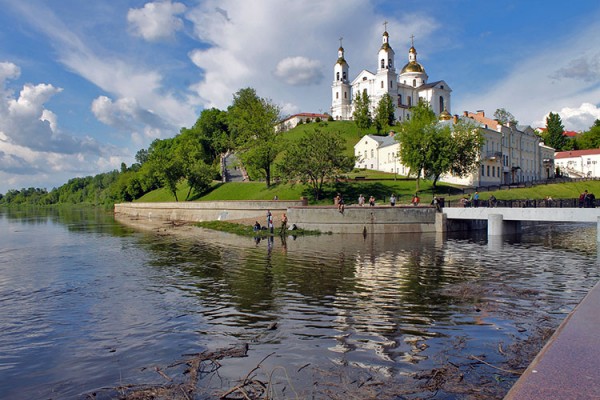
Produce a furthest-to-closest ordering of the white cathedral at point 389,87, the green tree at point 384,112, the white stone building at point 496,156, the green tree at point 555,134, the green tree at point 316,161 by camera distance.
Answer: the green tree at point 555,134
the white cathedral at point 389,87
the green tree at point 384,112
the white stone building at point 496,156
the green tree at point 316,161

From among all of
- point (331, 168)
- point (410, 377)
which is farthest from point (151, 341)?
point (331, 168)

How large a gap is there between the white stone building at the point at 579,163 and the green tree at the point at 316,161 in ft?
255

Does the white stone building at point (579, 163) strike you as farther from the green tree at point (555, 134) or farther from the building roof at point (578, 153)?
the green tree at point (555, 134)

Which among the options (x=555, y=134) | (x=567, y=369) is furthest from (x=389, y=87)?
(x=567, y=369)

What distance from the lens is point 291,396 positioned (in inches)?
320

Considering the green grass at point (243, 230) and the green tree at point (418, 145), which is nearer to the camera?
the green grass at point (243, 230)

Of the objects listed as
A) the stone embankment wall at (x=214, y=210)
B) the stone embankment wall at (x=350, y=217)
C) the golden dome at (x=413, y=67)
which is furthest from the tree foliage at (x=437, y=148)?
the golden dome at (x=413, y=67)

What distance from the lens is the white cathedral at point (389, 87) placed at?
12262 centimetres

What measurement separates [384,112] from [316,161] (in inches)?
2428

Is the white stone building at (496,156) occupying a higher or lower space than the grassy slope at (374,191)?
higher

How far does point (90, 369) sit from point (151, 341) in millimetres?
1943

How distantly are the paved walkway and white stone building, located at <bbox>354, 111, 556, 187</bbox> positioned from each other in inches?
2361

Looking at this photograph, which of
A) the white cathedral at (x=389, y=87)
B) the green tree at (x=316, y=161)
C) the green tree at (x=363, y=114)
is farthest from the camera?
the white cathedral at (x=389, y=87)

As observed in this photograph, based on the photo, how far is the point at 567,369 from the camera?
6.34 m
